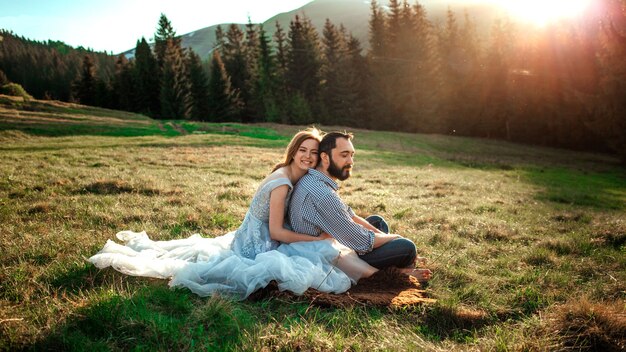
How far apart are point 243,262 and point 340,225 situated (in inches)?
54.8

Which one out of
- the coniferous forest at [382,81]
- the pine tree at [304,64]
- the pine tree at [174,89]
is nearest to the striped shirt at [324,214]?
the coniferous forest at [382,81]

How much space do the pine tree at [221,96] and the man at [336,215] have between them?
5619 centimetres

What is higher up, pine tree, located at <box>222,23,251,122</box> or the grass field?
pine tree, located at <box>222,23,251,122</box>

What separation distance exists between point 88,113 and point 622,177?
4933cm

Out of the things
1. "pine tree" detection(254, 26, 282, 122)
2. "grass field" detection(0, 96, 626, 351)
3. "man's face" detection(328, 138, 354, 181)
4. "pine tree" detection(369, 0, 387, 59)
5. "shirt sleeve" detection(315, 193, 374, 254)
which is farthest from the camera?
"pine tree" detection(369, 0, 387, 59)

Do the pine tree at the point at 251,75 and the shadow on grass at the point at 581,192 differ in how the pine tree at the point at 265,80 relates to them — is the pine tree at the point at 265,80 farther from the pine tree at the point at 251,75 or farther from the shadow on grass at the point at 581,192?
the shadow on grass at the point at 581,192

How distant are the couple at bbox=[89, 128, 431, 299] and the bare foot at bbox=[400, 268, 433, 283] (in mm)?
14

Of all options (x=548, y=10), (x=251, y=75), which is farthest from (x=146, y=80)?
(x=548, y=10)

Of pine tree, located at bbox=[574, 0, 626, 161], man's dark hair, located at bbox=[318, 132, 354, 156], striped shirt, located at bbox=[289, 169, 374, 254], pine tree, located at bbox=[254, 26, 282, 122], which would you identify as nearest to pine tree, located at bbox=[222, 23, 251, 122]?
pine tree, located at bbox=[254, 26, 282, 122]

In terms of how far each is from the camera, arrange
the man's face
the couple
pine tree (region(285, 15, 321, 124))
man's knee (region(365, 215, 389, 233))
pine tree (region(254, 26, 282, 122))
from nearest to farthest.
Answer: the couple
the man's face
man's knee (region(365, 215, 389, 233))
pine tree (region(254, 26, 282, 122))
pine tree (region(285, 15, 321, 124))

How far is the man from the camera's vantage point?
5.17 metres

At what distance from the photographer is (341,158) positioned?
212 inches

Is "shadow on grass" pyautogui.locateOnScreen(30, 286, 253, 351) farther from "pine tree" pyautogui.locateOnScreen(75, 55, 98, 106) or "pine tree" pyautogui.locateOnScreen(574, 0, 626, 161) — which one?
"pine tree" pyautogui.locateOnScreen(75, 55, 98, 106)

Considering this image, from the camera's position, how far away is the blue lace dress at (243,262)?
178 inches
